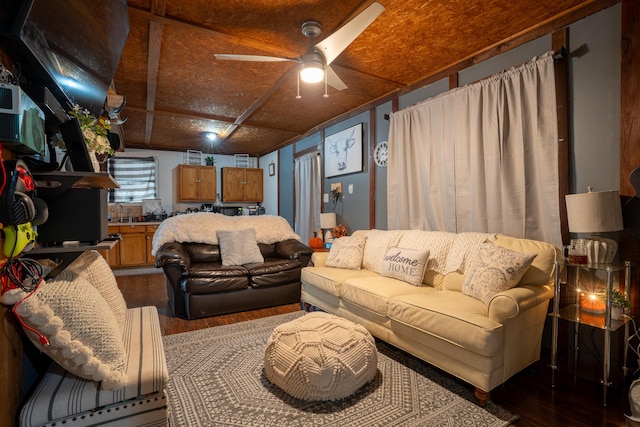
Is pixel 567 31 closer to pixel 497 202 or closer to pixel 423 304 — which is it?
pixel 497 202

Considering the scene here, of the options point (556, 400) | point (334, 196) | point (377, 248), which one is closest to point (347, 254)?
point (377, 248)

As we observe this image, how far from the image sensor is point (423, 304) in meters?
2.07

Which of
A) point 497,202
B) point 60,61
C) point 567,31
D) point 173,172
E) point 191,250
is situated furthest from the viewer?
point 173,172

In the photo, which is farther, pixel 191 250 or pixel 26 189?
pixel 191 250

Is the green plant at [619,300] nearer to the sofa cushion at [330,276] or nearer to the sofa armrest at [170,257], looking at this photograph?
the sofa cushion at [330,276]

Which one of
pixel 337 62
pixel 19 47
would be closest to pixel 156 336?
pixel 19 47

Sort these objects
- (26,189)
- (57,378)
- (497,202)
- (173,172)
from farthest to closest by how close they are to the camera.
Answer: (173,172)
(497,202)
(57,378)
(26,189)

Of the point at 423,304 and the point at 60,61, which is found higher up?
the point at 60,61

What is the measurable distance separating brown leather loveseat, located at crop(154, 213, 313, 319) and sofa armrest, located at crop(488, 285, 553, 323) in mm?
2332

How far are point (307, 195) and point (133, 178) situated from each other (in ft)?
12.1

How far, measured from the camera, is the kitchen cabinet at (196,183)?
253 inches

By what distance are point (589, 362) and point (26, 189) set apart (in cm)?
325

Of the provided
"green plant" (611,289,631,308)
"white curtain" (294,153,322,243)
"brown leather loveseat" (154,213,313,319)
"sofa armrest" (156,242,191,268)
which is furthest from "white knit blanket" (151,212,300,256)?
"green plant" (611,289,631,308)

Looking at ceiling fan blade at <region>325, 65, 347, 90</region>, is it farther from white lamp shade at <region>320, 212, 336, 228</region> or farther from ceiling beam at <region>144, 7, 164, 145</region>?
white lamp shade at <region>320, 212, 336, 228</region>
